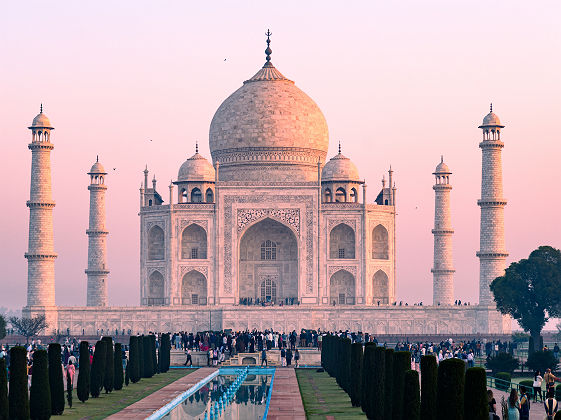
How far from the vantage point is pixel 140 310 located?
163 ft

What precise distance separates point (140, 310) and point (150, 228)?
567cm

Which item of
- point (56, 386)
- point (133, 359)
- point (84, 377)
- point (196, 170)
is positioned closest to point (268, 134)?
point (196, 170)

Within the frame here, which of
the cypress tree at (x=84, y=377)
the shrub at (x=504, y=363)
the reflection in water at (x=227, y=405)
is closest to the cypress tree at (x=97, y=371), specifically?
the cypress tree at (x=84, y=377)

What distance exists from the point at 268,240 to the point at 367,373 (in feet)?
107

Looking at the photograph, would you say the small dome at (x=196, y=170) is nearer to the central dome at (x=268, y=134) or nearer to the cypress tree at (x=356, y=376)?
the central dome at (x=268, y=134)

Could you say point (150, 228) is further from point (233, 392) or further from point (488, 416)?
point (488, 416)

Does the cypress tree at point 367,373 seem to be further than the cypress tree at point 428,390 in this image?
Yes

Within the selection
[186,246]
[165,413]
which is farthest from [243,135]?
[165,413]

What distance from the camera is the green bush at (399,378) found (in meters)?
18.8

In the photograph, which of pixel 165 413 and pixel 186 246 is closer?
pixel 165 413

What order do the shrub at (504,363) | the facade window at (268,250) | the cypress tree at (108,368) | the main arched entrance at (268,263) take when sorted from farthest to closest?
the facade window at (268,250), the main arched entrance at (268,263), the shrub at (504,363), the cypress tree at (108,368)

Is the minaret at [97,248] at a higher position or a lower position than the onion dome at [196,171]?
lower

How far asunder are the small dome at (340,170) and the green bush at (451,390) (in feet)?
128

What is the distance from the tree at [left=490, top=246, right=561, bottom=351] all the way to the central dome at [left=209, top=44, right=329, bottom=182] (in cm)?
1520
